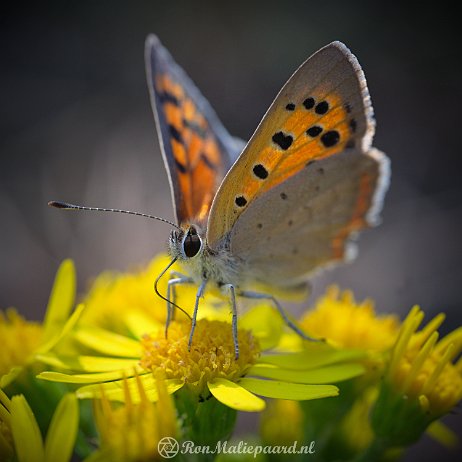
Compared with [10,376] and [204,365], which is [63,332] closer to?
[10,376]

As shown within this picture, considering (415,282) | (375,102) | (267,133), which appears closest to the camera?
(267,133)

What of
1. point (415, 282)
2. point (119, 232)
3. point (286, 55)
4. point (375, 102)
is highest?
point (286, 55)

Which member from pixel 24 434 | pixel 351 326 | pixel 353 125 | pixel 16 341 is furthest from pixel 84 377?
pixel 353 125

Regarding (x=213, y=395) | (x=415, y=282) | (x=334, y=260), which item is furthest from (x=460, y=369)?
(x=415, y=282)

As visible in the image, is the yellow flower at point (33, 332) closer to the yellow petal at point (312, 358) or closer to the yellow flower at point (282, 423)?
the yellow petal at point (312, 358)

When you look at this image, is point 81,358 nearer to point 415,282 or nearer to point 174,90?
point 174,90

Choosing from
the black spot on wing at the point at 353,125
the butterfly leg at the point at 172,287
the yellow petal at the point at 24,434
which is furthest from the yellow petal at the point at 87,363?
the black spot on wing at the point at 353,125
